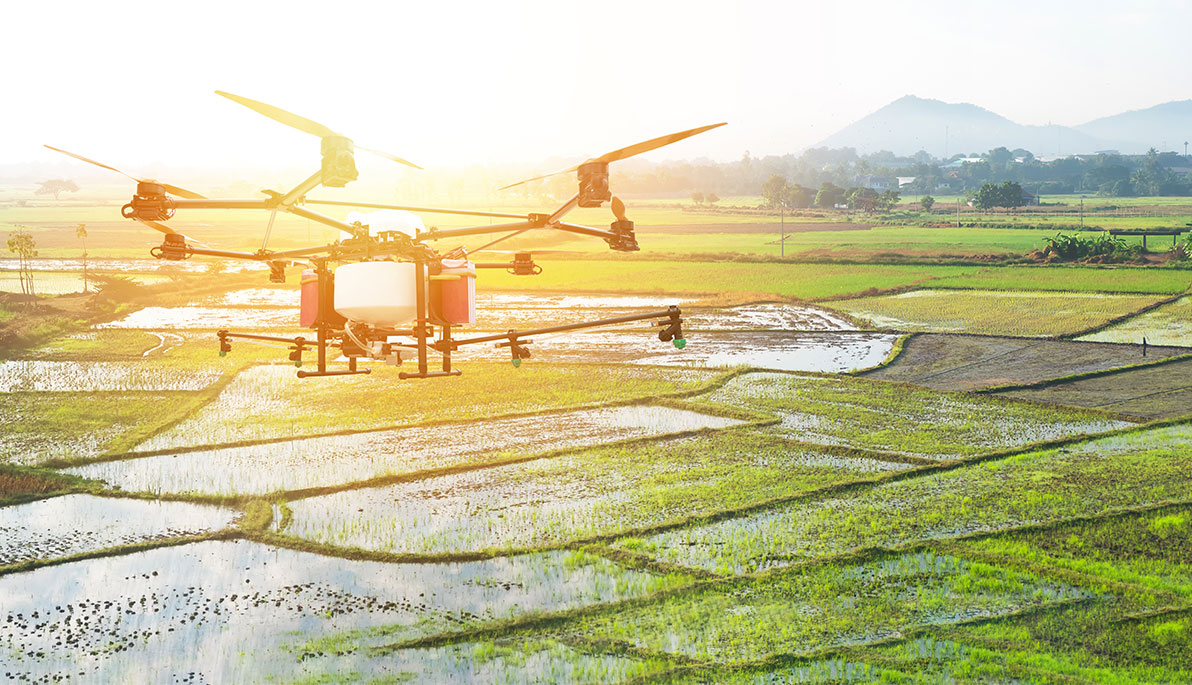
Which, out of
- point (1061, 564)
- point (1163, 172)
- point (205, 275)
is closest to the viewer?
point (1061, 564)

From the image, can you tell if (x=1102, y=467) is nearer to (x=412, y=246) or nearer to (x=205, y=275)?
(x=412, y=246)

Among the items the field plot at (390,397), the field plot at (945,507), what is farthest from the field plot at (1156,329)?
the field plot at (390,397)

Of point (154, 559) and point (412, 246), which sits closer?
point (412, 246)

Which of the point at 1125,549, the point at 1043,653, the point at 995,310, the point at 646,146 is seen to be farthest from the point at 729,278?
the point at 646,146

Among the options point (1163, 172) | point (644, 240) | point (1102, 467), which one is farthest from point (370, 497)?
point (1163, 172)

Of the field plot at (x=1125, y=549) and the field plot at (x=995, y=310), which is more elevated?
the field plot at (x=995, y=310)

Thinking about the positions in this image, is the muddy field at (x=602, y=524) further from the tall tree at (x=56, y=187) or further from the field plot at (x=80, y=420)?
the tall tree at (x=56, y=187)

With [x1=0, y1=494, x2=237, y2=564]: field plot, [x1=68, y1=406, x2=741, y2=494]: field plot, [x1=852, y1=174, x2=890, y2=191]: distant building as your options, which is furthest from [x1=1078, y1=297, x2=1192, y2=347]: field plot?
[x1=852, y1=174, x2=890, y2=191]: distant building
